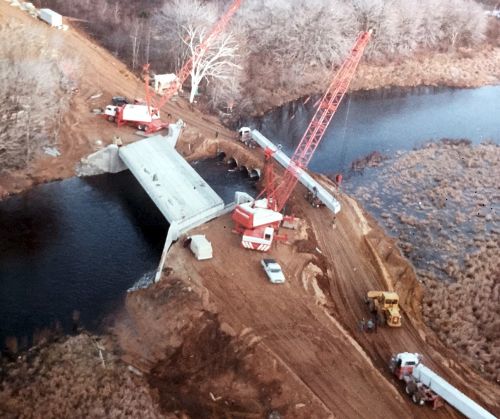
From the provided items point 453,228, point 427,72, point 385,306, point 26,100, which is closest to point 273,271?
point 385,306

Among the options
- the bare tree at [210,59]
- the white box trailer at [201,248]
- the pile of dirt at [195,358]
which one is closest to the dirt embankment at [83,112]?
the bare tree at [210,59]

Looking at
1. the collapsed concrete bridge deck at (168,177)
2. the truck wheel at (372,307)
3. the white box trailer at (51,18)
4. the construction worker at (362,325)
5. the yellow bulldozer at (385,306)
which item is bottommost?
the collapsed concrete bridge deck at (168,177)

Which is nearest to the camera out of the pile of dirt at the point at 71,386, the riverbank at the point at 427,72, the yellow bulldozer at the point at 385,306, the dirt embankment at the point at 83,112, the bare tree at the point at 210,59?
the pile of dirt at the point at 71,386

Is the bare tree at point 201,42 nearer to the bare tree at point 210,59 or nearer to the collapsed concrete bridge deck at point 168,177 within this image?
the bare tree at point 210,59

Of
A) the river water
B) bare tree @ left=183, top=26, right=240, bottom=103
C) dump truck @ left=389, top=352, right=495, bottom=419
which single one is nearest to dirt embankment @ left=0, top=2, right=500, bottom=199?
the river water

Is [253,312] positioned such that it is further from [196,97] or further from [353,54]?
[196,97]

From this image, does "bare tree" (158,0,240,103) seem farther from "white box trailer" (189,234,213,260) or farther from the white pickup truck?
the white pickup truck
